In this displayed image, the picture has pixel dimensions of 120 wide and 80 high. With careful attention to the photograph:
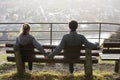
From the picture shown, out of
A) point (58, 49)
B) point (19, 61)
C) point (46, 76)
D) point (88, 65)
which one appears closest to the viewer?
point (58, 49)

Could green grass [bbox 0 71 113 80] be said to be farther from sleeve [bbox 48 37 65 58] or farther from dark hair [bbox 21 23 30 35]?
dark hair [bbox 21 23 30 35]

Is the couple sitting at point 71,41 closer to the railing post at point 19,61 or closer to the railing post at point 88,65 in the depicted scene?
the railing post at point 88,65

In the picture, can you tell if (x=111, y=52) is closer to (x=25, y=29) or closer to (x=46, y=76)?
(x=46, y=76)

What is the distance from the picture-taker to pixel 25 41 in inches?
295

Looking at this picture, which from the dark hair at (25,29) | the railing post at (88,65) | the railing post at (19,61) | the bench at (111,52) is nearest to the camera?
the railing post at (88,65)

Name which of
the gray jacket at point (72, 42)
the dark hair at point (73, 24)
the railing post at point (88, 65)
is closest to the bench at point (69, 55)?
the railing post at point (88, 65)

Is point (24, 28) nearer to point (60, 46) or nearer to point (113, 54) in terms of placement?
point (60, 46)

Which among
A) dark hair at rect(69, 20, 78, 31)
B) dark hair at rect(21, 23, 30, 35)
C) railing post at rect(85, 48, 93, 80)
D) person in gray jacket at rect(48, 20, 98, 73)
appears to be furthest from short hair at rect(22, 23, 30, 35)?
railing post at rect(85, 48, 93, 80)

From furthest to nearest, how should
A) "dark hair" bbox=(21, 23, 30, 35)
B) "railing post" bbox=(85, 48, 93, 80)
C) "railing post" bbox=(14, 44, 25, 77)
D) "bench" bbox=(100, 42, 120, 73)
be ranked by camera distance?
1. "bench" bbox=(100, 42, 120, 73)
2. "dark hair" bbox=(21, 23, 30, 35)
3. "railing post" bbox=(14, 44, 25, 77)
4. "railing post" bbox=(85, 48, 93, 80)

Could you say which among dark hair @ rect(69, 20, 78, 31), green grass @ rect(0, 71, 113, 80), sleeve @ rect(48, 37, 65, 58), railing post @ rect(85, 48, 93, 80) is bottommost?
green grass @ rect(0, 71, 113, 80)

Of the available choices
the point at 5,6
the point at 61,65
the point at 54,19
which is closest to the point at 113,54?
the point at 61,65

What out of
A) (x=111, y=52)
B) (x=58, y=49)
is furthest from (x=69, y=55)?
(x=111, y=52)

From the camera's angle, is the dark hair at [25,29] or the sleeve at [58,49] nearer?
the sleeve at [58,49]

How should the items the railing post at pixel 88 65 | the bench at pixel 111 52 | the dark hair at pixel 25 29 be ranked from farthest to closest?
the bench at pixel 111 52
the dark hair at pixel 25 29
the railing post at pixel 88 65
